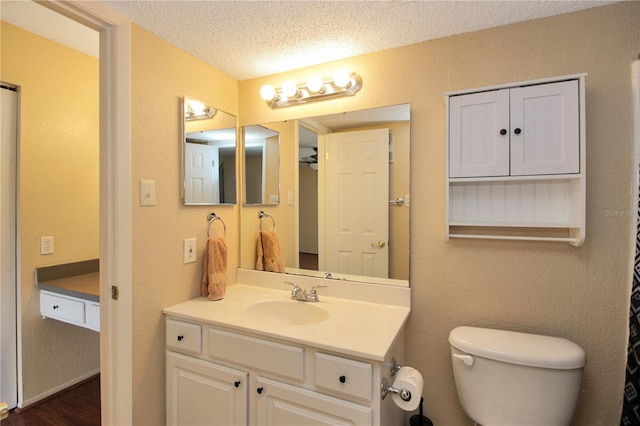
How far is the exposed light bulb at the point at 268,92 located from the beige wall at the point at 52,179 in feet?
4.35

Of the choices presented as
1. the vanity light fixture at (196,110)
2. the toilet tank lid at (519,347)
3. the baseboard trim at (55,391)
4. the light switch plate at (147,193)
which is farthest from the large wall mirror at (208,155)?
the baseboard trim at (55,391)

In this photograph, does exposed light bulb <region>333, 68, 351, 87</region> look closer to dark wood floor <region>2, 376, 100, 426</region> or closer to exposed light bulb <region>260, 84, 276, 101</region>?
exposed light bulb <region>260, 84, 276, 101</region>

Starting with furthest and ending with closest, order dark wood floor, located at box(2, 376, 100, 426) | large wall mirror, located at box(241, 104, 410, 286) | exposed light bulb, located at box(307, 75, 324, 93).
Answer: dark wood floor, located at box(2, 376, 100, 426) < exposed light bulb, located at box(307, 75, 324, 93) < large wall mirror, located at box(241, 104, 410, 286)

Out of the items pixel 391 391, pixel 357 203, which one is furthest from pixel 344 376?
pixel 357 203

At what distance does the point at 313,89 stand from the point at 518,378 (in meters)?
1.67

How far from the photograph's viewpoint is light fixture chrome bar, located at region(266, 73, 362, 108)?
5.61 ft

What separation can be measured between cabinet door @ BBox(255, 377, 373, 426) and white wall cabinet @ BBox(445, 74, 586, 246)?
2.87 ft

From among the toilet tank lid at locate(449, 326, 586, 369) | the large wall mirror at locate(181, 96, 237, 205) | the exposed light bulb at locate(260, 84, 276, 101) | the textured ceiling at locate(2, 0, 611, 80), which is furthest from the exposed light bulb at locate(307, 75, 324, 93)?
the toilet tank lid at locate(449, 326, 586, 369)

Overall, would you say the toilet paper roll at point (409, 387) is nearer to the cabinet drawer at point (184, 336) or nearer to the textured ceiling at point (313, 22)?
the cabinet drawer at point (184, 336)

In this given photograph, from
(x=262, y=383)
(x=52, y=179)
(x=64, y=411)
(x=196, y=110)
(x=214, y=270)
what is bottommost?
(x=64, y=411)

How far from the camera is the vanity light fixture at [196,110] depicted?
1672 millimetres

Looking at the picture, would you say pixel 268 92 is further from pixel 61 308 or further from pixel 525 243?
pixel 61 308

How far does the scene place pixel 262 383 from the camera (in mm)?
1322

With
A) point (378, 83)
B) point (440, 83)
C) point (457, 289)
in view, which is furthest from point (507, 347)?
point (378, 83)
